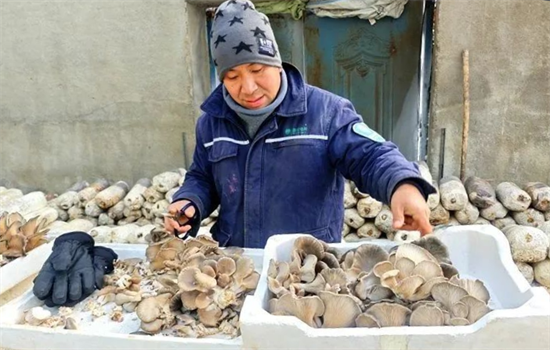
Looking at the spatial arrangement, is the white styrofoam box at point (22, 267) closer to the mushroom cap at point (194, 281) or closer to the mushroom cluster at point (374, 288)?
the mushroom cap at point (194, 281)

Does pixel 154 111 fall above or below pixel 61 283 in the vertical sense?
above

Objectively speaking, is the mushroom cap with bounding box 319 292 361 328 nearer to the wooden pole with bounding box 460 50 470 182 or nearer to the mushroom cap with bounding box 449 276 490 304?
the mushroom cap with bounding box 449 276 490 304

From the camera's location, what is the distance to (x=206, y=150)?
1834 mm

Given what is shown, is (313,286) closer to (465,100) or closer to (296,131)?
(296,131)

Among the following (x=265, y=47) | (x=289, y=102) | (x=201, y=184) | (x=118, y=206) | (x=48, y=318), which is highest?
(x=265, y=47)

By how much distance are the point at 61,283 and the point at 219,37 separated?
0.87 m

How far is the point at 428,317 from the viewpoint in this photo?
928 millimetres

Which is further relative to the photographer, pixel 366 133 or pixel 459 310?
pixel 366 133

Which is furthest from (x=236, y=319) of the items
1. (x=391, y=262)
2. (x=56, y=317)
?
(x=56, y=317)

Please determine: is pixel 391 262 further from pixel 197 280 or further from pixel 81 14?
pixel 81 14

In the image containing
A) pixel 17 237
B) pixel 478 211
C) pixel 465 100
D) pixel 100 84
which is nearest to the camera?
pixel 17 237

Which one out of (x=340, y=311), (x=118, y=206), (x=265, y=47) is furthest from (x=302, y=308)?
(x=118, y=206)

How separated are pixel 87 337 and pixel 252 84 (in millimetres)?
874

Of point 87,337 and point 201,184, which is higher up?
point 201,184
